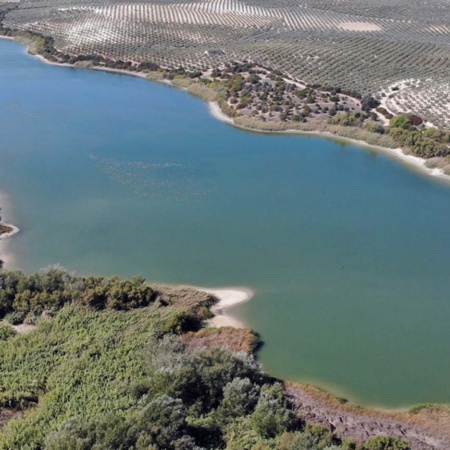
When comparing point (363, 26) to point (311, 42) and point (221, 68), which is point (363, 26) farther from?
point (221, 68)

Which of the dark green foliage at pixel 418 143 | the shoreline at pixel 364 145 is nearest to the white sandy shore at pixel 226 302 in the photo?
the shoreline at pixel 364 145

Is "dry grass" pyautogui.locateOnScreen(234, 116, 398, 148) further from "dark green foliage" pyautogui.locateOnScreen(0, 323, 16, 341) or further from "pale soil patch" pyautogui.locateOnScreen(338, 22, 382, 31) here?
"pale soil patch" pyautogui.locateOnScreen(338, 22, 382, 31)

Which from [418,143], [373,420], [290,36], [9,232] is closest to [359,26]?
[290,36]

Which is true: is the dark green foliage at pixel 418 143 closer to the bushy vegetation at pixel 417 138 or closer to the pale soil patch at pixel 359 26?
the bushy vegetation at pixel 417 138

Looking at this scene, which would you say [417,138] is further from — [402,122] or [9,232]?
[9,232]

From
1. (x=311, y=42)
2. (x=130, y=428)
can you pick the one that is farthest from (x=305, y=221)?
(x=311, y=42)

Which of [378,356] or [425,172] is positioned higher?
[425,172]
